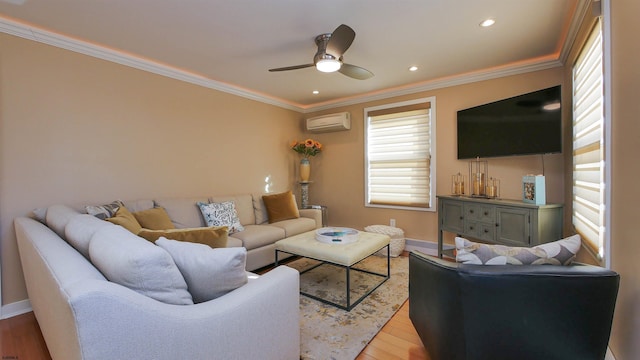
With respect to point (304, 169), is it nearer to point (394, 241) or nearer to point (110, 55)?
point (394, 241)

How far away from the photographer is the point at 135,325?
2.73ft

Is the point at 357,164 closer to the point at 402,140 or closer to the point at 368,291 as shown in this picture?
the point at 402,140

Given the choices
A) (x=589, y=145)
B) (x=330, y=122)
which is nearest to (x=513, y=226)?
(x=589, y=145)

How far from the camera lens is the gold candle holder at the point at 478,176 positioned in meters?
3.11

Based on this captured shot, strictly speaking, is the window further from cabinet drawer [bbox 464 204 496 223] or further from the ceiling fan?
the ceiling fan

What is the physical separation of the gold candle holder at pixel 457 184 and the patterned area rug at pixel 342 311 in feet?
3.81

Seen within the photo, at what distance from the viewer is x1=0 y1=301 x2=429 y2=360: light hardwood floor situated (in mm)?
1705

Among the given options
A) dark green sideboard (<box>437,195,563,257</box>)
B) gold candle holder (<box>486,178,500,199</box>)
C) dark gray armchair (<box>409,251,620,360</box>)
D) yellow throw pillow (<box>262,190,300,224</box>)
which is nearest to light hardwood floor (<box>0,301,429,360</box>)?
dark gray armchair (<box>409,251,620,360</box>)

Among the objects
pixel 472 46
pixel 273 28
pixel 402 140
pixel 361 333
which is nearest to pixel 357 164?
pixel 402 140

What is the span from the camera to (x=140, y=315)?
846mm

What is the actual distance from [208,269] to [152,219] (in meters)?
1.63

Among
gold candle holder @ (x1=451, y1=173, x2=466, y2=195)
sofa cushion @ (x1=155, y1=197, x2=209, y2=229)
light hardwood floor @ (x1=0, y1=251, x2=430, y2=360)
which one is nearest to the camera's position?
light hardwood floor @ (x1=0, y1=251, x2=430, y2=360)

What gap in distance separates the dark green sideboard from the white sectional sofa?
2.28m

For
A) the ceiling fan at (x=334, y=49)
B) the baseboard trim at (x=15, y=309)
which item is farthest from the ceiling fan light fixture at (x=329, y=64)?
the baseboard trim at (x=15, y=309)
